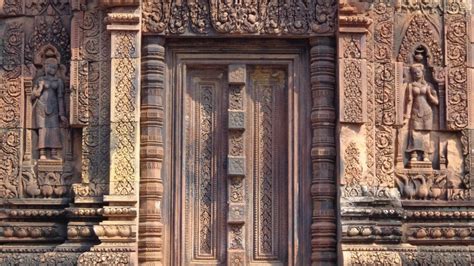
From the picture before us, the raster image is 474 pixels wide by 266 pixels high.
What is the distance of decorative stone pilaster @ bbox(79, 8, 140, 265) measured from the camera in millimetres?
11656

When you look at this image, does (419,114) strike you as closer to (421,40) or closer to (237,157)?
(421,40)

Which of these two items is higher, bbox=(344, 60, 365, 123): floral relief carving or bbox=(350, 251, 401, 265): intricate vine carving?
bbox=(344, 60, 365, 123): floral relief carving

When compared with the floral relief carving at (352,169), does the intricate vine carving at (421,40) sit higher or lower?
higher

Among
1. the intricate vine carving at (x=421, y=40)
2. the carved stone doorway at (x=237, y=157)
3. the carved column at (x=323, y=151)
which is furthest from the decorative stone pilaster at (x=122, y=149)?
the intricate vine carving at (x=421, y=40)

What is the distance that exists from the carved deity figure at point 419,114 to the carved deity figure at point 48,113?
4.38 meters

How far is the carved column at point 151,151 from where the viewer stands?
12.0 meters

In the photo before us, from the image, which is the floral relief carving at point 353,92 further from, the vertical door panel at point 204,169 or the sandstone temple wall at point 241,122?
the vertical door panel at point 204,169

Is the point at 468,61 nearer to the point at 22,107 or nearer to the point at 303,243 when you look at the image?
the point at 303,243

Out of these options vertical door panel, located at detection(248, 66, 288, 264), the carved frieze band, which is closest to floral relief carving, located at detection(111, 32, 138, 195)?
the carved frieze band

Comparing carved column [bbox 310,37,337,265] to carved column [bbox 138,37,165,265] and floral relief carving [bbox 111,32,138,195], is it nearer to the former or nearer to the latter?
carved column [bbox 138,37,165,265]

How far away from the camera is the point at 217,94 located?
41.0 ft

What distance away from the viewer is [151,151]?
12.1m

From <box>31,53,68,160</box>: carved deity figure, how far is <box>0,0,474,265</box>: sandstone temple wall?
0.06ft

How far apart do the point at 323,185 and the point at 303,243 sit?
0.77 meters
